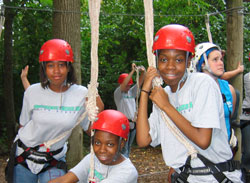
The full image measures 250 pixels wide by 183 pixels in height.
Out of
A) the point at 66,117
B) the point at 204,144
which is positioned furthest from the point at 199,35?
the point at 204,144

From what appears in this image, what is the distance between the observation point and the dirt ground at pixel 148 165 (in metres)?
5.95

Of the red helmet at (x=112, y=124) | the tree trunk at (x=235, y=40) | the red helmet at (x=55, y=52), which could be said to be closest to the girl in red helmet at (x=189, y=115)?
the red helmet at (x=112, y=124)

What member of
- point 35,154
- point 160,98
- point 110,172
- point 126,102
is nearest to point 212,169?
point 160,98

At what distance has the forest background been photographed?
285 inches

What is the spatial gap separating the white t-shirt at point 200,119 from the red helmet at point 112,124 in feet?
1.23

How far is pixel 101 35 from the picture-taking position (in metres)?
8.92

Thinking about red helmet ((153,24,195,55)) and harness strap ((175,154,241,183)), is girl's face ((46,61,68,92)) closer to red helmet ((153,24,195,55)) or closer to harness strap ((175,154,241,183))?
red helmet ((153,24,195,55))

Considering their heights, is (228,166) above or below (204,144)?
below

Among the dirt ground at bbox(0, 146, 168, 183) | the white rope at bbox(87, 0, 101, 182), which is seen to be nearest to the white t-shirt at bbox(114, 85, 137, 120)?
the dirt ground at bbox(0, 146, 168, 183)

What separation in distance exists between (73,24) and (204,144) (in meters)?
3.00

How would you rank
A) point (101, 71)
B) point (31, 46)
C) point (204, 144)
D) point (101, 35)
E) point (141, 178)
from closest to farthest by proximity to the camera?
point (204, 144)
point (141, 178)
point (31, 46)
point (101, 35)
point (101, 71)

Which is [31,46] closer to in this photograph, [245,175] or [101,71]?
[101,71]

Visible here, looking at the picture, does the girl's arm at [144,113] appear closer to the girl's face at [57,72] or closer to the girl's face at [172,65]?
the girl's face at [172,65]

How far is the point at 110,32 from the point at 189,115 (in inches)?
300
